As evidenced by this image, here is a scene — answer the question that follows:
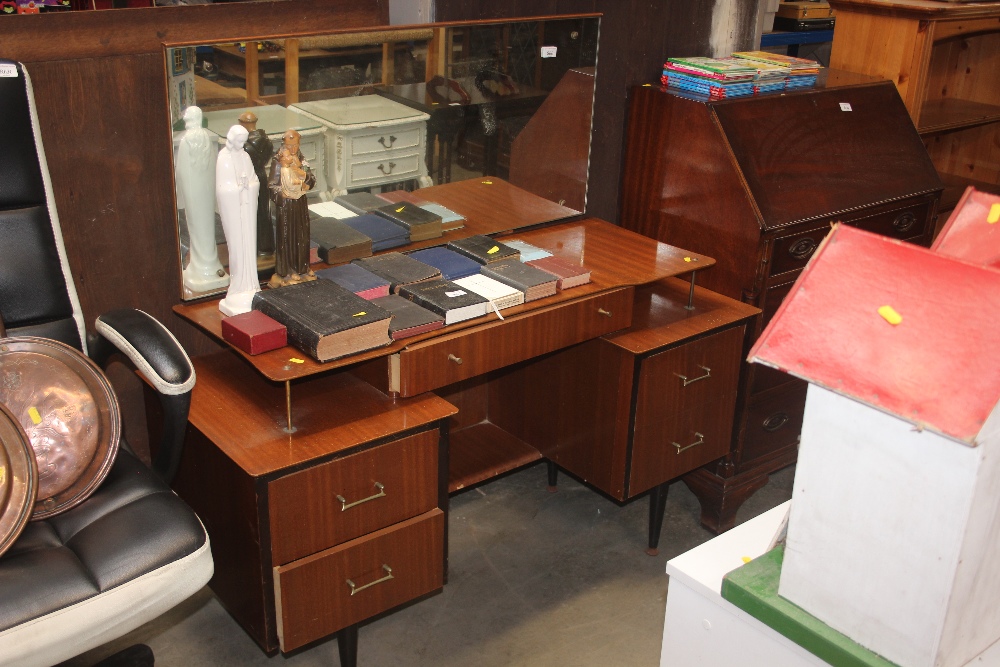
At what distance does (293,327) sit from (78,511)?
0.48 m

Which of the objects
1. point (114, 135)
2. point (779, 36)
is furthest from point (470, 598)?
point (779, 36)

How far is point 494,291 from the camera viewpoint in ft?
6.99

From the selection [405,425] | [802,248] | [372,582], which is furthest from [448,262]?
[802,248]

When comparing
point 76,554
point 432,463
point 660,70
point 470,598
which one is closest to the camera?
point 76,554

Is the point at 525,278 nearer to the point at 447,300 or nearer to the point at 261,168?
the point at 447,300

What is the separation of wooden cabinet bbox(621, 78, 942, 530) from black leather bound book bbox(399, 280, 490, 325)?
2.59 feet

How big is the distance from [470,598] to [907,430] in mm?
1542

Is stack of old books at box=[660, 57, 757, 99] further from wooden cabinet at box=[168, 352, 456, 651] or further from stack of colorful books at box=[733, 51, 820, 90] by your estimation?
wooden cabinet at box=[168, 352, 456, 651]

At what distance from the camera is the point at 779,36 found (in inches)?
213

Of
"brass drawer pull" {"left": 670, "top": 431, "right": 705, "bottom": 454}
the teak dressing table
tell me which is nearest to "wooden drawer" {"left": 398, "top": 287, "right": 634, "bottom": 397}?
the teak dressing table

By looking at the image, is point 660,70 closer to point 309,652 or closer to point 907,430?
point 309,652

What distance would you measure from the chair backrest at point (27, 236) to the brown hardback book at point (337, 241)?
0.52 meters

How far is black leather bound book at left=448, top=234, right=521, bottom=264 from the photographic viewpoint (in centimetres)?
231

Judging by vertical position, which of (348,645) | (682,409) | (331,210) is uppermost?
(331,210)
